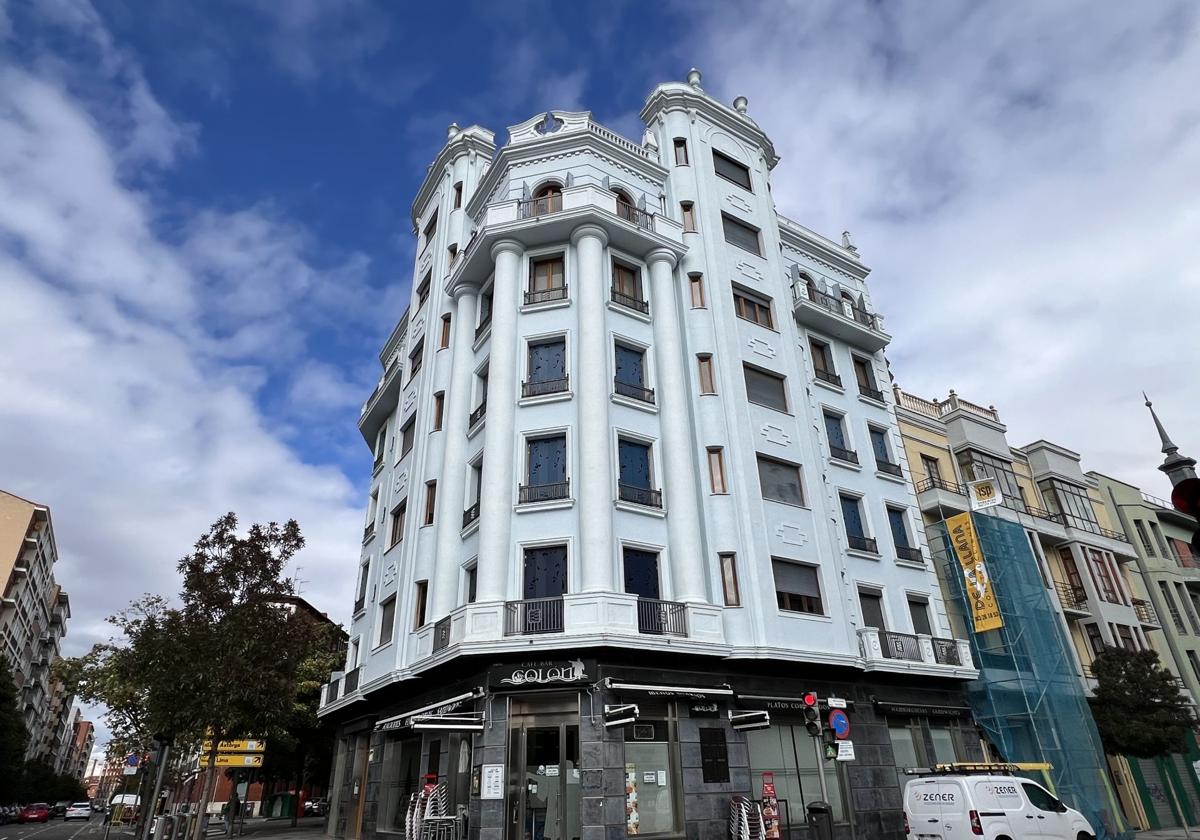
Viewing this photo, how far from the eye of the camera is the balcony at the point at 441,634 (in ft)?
59.2

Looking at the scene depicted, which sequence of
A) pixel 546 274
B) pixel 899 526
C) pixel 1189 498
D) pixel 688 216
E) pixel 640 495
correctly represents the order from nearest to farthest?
pixel 1189 498, pixel 640 495, pixel 546 274, pixel 688 216, pixel 899 526

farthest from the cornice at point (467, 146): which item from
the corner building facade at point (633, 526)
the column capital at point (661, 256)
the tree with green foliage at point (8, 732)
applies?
the tree with green foliage at point (8, 732)

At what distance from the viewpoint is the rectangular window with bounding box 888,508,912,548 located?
25.3m

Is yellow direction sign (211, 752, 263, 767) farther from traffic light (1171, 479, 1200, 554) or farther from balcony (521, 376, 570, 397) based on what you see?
traffic light (1171, 479, 1200, 554)

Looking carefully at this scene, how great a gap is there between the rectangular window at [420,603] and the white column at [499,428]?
3655 mm

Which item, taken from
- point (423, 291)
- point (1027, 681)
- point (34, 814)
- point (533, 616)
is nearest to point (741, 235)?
point (423, 291)

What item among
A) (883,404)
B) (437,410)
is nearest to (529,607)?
(437,410)

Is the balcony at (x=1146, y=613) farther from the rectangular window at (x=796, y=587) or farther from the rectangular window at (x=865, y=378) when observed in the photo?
the rectangular window at (x=796, y=587)

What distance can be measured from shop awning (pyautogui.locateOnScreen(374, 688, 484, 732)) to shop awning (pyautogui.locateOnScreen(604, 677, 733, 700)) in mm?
3106

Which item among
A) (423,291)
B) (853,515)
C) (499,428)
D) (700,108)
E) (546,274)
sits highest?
(700,108)

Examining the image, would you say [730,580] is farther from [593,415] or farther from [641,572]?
[593,415]

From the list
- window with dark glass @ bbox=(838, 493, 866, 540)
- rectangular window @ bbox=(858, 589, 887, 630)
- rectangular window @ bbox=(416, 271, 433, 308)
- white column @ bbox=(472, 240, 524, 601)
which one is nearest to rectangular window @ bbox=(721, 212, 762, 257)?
white column @ bbox=(472, 240, 524, 601)

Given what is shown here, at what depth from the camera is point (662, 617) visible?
695 inches

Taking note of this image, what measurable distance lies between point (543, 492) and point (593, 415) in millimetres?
2391
